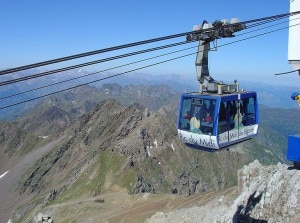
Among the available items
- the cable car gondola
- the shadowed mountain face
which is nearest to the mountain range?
the shadowed mountain face

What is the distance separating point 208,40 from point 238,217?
21.7 metres

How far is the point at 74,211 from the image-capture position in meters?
96.4

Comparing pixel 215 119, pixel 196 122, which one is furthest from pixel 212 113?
pixel 196 122

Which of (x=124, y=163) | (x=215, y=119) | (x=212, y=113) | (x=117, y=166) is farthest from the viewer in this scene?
(x=124, y=163)

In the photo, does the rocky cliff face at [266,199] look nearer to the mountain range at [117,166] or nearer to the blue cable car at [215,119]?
the blue cable car at [215,119]

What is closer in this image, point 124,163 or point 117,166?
point 117,166

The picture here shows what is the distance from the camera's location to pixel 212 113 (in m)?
23.4

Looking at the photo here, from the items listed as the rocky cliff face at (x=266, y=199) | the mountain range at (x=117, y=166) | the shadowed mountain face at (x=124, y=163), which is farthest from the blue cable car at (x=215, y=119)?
the mountain range at (x=117, y=166)

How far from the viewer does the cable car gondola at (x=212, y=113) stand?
2303 centimetres

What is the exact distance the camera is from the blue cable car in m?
23.3

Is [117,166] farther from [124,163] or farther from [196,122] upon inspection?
[196,122]

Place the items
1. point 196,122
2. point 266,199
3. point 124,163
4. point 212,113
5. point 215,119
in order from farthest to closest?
point 124,163, point 266,199, point 196,122, point 212,113, point 215,119

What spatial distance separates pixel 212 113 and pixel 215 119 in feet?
1.20

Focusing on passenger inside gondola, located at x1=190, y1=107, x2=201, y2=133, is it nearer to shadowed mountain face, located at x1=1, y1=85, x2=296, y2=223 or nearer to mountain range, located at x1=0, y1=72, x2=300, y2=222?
shadowed mountain face, located at x1=1, y1=85, x2=296, y2=223
